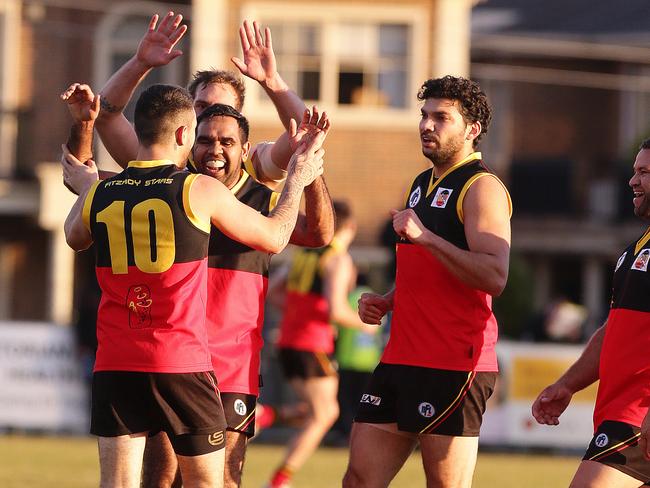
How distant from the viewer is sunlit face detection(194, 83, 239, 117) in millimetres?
7754

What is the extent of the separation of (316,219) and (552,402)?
152cm

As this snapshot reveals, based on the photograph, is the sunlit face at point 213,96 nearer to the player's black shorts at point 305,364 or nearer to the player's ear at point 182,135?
the player's ear at point 182,135

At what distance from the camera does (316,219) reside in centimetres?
742

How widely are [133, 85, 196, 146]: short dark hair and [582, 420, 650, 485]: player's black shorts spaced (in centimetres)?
240

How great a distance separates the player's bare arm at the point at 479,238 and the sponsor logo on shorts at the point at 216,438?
1245mm

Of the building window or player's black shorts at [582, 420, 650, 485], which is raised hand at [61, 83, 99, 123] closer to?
player's black shorts at [582, 420, 650, 485]

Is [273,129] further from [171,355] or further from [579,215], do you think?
[171,355]

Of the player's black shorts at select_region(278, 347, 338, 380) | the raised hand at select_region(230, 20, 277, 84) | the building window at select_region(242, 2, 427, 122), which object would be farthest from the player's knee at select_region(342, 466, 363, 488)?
the building window at select_region(242, 2, 427, 122)

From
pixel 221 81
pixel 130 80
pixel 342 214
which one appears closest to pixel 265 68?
pixel 221 81

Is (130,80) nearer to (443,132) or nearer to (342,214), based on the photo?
(443,132)

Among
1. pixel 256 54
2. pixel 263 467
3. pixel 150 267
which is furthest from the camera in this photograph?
pixel 263 467

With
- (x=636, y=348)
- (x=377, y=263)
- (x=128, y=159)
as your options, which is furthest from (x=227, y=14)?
(x=636, y=348)

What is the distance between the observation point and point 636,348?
673 centimetres

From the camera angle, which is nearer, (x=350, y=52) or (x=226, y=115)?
(x=226, y=115)
